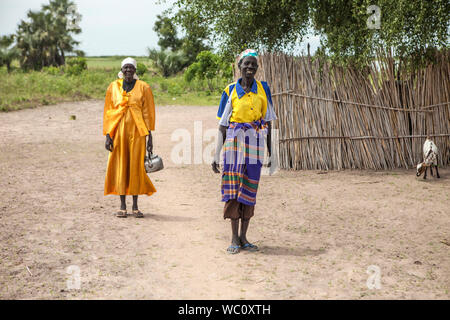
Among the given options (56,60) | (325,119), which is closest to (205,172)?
(325,119)

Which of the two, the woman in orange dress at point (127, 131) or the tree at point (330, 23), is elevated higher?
the tree at point (330, 23)

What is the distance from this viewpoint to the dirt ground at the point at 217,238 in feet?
12.9

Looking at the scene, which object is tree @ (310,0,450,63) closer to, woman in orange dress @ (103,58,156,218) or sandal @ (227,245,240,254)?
woman in orange dress @ (103,58,156,218)

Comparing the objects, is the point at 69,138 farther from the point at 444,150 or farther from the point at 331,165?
the point at 444,150

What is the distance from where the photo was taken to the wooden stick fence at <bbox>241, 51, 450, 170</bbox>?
9000 millimetres

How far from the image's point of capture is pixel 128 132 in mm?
5961

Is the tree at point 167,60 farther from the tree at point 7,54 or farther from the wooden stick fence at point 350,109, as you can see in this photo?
the wooden stick fence at point 350,109

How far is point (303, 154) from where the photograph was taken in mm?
9125

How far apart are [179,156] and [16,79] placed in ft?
47.5

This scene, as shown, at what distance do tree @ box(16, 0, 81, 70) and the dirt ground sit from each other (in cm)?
4123

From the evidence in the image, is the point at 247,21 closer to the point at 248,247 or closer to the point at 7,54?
the point at 248,247

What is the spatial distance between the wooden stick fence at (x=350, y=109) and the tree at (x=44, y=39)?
42064mm

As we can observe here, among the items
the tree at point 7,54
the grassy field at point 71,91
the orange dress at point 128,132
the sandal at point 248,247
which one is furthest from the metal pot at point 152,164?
the tree at point 7,54

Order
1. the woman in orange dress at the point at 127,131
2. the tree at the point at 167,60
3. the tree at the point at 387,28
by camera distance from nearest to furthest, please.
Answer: the woman in orange dress at the point at 127,131
the tree at the point at 387,28
the tree at the point at 167,60
